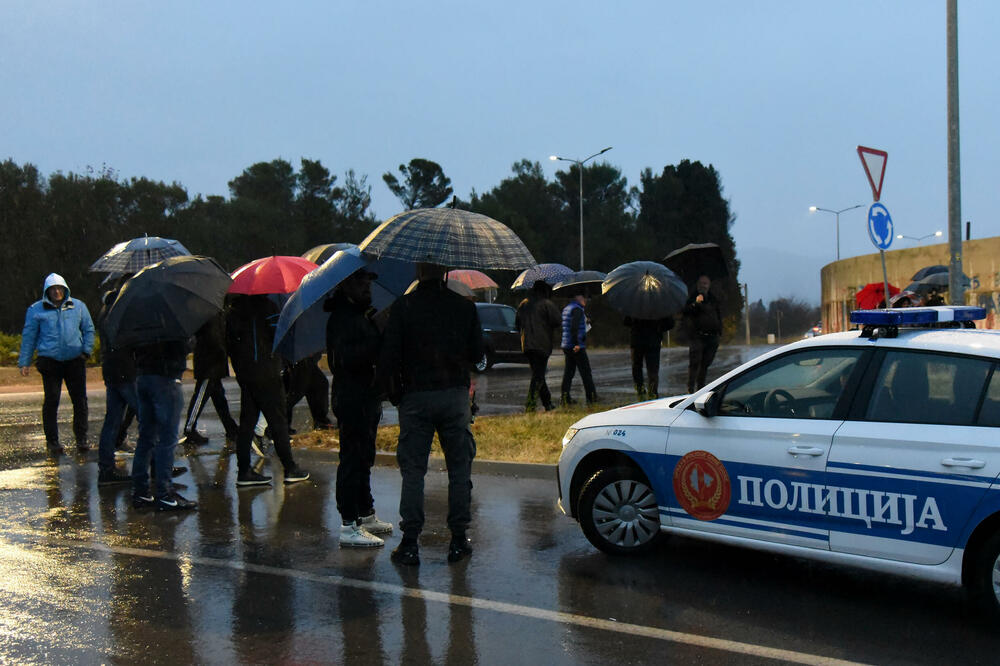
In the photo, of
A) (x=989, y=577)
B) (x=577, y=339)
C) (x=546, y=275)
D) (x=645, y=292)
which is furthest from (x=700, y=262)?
(x=989, y=577)

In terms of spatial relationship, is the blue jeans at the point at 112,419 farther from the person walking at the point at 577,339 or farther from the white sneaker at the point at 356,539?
the person walking at the point at 577,339

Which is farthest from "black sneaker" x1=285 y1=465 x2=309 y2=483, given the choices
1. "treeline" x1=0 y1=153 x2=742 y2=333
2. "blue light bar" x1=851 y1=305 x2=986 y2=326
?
"treeline" x1=0 y1=153 x2=742 y2=333

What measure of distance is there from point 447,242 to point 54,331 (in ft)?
21.2

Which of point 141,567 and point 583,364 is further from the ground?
point 583,364

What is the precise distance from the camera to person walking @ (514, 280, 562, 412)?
43.4ft

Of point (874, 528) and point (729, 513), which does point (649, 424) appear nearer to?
point (729, 513)

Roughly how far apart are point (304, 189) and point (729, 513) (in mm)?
52693

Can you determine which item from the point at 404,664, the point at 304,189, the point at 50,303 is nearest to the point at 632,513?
the point at 404,664

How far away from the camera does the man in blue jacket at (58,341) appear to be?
34.1 feet

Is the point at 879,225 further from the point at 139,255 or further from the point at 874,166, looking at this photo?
the point at 139,255

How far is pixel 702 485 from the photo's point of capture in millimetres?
5586

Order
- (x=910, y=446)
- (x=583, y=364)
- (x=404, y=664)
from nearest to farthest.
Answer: (x=404, y=664)
(x=910, y=446)
(x=583, y=364)

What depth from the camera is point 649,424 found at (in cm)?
592

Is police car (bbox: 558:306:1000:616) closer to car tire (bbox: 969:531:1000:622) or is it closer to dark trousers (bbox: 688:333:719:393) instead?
car tire (bbox: 969:531:1000:622)
